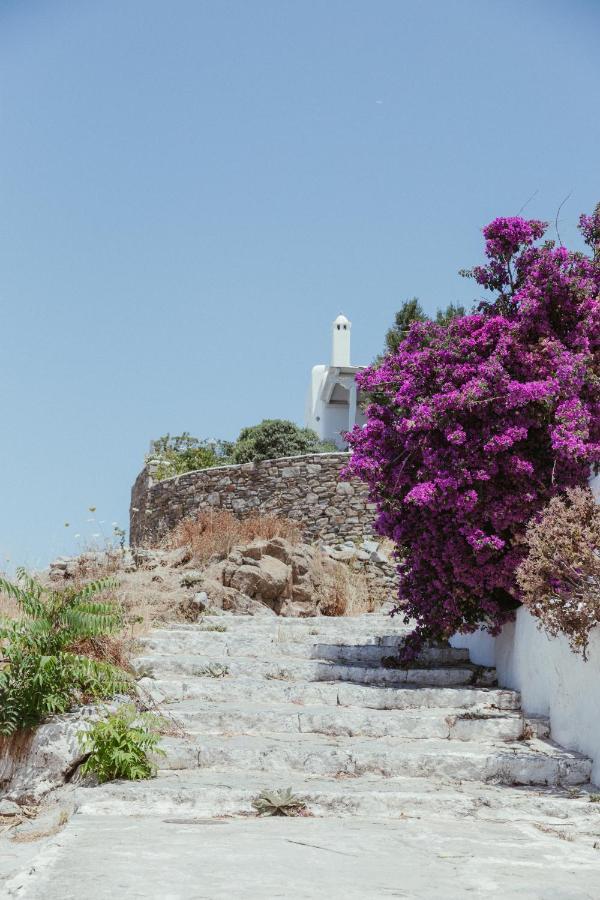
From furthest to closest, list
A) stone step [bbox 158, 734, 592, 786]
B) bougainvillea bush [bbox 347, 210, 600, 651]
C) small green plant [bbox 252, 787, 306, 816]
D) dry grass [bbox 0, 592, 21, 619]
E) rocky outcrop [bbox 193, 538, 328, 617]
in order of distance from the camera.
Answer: rocky outcrop [bbox 193, 538, 328, 617] < dry grass [bbox 0, 592, 21, 619] < bougainvillea bush [bbox 347, 210, 600, 651] < stone step [bbox 158, 734, 592, 786] < small green plant [bbox 252, 787, 306, 816]

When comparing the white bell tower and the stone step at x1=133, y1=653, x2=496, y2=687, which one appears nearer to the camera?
→ the stone step at x1=133, y1=653, x2=496, y2=687

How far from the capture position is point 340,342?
34.1m

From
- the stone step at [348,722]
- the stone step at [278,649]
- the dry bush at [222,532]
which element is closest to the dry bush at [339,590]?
the dry bush at [222,532]

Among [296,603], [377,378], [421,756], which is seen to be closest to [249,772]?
[421,756]

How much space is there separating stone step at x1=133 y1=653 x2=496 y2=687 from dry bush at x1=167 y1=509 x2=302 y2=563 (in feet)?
18.9

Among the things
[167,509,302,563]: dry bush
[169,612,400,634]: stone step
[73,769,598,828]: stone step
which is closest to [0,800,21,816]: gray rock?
[73,769,598,828]: stone step

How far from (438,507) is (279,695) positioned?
243cm

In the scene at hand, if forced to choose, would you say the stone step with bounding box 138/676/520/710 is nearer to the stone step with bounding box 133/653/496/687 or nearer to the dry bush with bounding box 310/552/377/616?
the stone step with bounding box 133/653/496/687

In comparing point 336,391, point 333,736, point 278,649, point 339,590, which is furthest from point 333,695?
point 336,391

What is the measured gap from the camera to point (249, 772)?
687 cm

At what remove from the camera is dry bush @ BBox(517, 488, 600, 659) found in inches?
285

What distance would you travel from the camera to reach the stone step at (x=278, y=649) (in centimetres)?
1073

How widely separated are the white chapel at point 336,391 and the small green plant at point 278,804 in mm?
25551

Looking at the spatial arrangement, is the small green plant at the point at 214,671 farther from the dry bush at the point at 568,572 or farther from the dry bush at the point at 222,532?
the dry bush at the point at 222,532
